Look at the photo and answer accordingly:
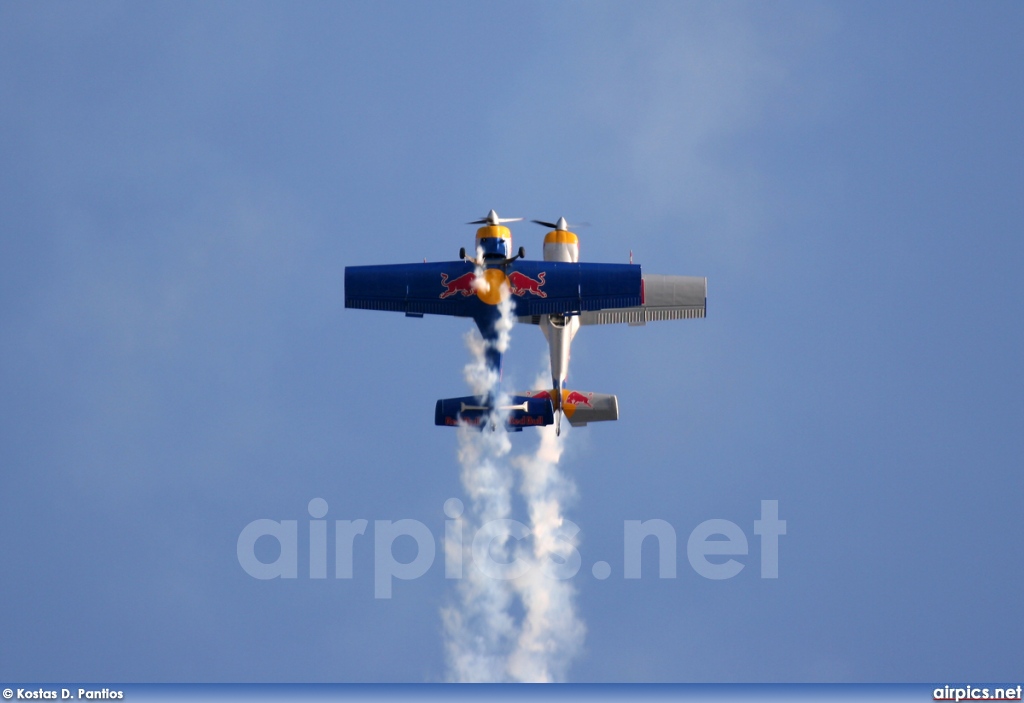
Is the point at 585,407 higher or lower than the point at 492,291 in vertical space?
lower

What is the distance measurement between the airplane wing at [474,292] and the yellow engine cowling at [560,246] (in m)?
7.80

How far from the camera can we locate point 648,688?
83375 millimetres

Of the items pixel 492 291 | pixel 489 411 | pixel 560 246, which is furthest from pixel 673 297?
pixel 489 411

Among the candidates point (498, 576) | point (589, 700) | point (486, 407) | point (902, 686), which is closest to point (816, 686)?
point (902, 686)

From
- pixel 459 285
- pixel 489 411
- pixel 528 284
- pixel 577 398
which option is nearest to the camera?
pixel 489 411

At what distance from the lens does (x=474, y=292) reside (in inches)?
2761

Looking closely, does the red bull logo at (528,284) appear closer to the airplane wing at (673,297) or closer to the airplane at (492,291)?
the airplane at (492,291)

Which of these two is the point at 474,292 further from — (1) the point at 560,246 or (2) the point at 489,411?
(1) the point at 560,246

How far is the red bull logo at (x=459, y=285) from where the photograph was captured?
70125 millimetres

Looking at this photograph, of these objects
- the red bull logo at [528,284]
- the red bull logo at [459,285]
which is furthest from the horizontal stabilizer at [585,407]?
the red bull logo at [459,285]

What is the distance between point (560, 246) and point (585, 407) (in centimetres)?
821

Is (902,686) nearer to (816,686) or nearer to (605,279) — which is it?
(816,686)

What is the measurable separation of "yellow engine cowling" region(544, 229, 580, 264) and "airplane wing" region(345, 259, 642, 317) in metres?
7.80

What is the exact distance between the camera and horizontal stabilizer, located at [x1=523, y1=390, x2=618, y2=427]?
77375 millimetres
